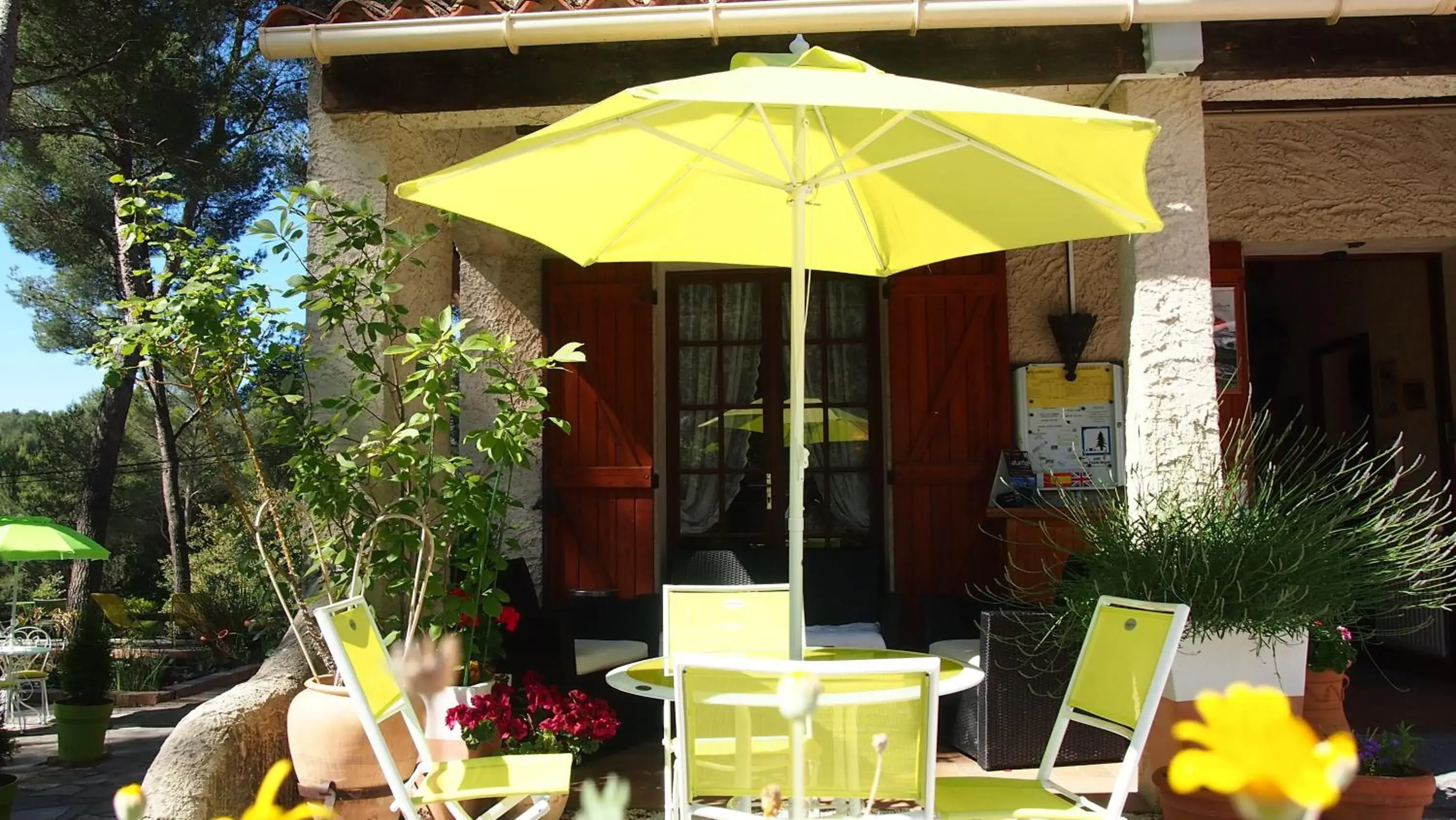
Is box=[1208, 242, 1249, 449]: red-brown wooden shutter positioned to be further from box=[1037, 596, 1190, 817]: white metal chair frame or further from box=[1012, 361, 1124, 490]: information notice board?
box=[1037, 596, 1190, 817]: white metal chair frame

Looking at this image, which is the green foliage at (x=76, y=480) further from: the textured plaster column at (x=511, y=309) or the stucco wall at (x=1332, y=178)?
the stucco wall at (x=1332, y=178)

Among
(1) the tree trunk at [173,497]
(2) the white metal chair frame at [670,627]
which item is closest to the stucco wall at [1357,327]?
(2) the white metal chair frame at [670,627]

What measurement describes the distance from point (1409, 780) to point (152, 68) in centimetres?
1142

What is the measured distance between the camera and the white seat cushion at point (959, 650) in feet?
15.6

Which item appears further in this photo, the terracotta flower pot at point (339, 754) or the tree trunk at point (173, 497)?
the tree trunk at point (173, 497)

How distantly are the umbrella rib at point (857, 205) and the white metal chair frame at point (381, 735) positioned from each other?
5.60ft

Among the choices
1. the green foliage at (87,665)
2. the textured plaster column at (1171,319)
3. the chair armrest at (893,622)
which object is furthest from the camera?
the green foliage at (87,665)

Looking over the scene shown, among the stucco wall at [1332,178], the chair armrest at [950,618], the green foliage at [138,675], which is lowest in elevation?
the green foliage at [138,675]

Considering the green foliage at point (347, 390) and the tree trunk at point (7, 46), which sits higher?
the tree trunk at point (7, 46)

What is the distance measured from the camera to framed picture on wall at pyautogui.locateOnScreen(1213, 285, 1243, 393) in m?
5.72

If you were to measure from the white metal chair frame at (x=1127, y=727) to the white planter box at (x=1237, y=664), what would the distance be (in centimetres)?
92

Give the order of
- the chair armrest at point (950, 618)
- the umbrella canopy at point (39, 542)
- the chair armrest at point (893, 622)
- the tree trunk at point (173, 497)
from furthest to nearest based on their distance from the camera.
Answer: the tree trunk at point (173, 497) < the umbrella canopy at point (39, 542) < the chair armrest at point (893, 622) < the chair armrest at point (950, 618)

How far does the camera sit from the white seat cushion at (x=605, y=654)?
4.85m

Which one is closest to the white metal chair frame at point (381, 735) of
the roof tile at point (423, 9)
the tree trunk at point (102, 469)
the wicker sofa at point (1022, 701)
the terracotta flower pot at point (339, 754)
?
the terracotta flower pot at point (339, 754)
